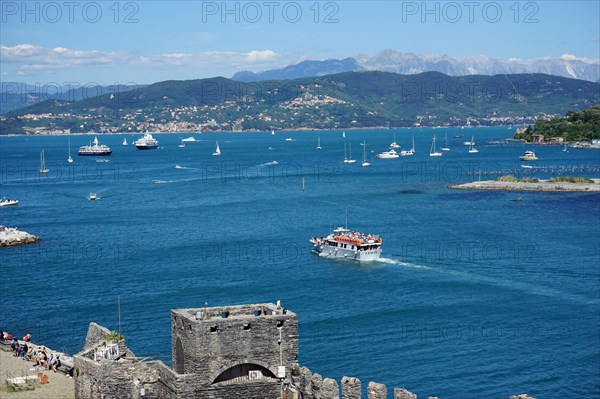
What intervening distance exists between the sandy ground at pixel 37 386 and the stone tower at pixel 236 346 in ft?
34.4

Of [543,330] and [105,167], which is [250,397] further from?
[105,167]

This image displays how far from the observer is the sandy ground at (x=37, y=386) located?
2872cm

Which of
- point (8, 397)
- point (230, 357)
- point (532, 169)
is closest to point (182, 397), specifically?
point (230, 357)

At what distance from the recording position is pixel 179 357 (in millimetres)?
19266

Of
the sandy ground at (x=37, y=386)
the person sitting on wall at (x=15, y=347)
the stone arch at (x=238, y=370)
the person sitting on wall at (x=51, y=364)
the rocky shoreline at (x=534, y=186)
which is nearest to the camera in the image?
the stone arch at (x=238, y=370)

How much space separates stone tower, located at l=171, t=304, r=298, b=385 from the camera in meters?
18.7

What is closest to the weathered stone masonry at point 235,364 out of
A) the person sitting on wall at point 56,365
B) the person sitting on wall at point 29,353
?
the person sitting on wall at point 56,365

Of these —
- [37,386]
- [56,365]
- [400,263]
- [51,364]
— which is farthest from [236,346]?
[400,263]

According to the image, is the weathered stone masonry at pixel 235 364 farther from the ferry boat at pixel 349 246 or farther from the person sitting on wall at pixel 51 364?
the ferry boat at pixel 349 246

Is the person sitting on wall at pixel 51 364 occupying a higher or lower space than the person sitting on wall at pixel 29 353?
higher

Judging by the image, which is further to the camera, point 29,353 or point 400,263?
point 400,263

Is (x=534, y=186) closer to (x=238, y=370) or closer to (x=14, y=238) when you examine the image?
(x=14, y=238)

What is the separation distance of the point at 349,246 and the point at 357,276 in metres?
7.02

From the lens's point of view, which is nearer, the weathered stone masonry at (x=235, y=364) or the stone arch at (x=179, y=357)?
the weathered stone masonry at (x=235, y=364)
